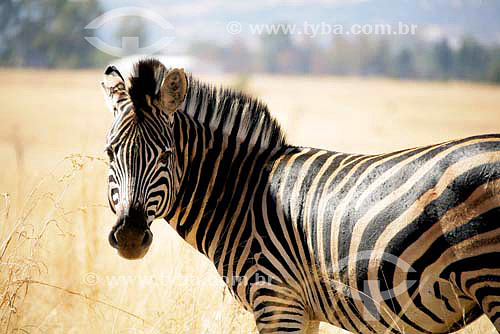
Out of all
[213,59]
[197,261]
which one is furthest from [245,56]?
[197,261]

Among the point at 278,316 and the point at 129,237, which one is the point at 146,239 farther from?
the point at 278,316

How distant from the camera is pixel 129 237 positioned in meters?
3.86

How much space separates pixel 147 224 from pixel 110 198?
364 millimetres

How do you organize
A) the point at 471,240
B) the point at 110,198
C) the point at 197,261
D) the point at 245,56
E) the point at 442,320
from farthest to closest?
the point at 245,56, the point at 197,261, the point at 110,198, the point at 442,320, the point at 471,240

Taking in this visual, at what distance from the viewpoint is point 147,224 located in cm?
401

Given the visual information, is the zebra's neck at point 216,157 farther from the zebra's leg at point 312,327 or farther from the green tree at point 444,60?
the green tree at point 444,60

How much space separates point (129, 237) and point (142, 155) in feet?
1.91

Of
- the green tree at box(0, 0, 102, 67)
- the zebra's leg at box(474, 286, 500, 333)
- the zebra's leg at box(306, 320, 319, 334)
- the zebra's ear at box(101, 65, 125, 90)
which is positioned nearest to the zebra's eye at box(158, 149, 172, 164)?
the zebra's ear at box(101, 65, 125, 90)

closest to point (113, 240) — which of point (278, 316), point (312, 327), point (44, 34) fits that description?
point (278, 316)

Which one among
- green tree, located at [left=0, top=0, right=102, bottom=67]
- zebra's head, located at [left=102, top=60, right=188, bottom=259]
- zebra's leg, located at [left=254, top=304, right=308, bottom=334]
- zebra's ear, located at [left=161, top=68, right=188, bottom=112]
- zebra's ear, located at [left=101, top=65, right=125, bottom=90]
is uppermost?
green tree, located at [left=0, top=0, right=102, bottom=67]

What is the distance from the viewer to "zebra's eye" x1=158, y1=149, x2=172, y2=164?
13.6 ft

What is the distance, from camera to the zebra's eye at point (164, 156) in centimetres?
415

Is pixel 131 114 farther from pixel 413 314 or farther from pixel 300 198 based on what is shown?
pixel 413 314

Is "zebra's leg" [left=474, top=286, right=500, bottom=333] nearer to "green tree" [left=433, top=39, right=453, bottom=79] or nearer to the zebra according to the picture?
the zebra
